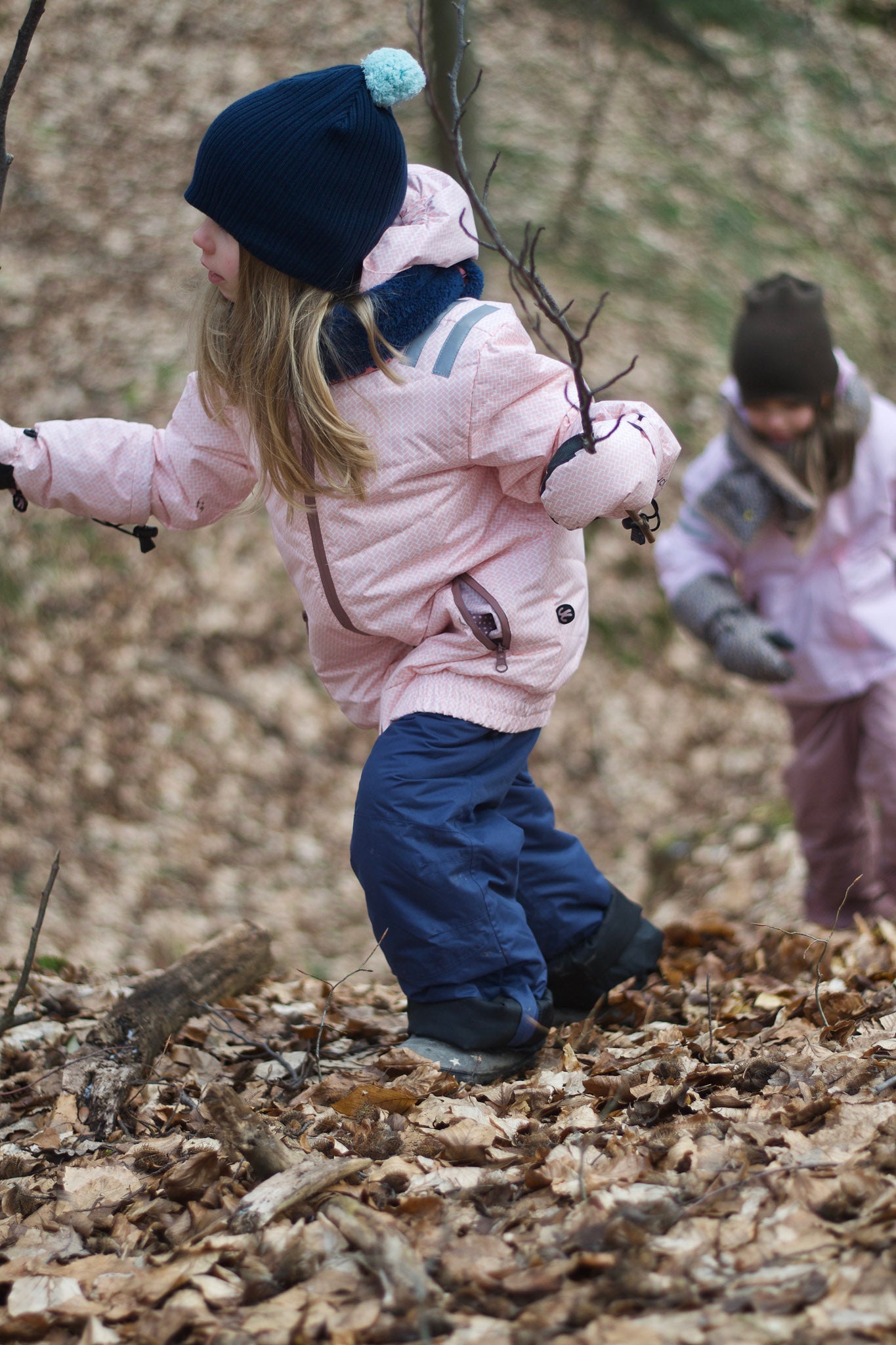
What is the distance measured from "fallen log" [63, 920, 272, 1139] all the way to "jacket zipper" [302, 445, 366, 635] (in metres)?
1.08

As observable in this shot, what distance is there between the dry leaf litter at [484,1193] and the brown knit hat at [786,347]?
6.59 feet

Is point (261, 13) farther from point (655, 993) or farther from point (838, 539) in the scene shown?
point (655, 993)

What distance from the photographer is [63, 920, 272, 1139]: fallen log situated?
100 inches

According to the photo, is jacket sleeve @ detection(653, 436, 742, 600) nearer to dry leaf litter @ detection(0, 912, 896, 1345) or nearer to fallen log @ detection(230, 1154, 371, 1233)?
dry leaf litter @ detection(0, 912, 896, 1345)

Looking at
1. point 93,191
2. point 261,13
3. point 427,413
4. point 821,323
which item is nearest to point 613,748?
point 821,323

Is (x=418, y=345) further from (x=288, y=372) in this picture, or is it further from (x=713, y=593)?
(x=713, y=593)

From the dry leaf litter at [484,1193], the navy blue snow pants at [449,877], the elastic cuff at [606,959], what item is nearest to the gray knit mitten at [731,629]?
the elastic cuff at [606,959]

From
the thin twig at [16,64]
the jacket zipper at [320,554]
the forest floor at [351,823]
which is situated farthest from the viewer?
the jacket zipper at [320,554]

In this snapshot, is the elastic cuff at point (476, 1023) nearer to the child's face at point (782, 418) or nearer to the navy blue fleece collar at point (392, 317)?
the navy blue fleece collar at point (392, 317)

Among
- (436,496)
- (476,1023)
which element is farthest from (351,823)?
(436,496)

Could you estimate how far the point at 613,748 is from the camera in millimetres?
6191

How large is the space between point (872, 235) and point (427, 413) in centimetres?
825

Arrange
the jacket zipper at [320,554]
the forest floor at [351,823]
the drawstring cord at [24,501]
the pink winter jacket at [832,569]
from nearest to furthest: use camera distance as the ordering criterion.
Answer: the forest floor at [351,823]
the jacket zipper at [320,554]
the drawstring cord at [24,501]
the pink winter jacket at [832,569]

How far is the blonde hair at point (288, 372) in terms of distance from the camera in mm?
2357
